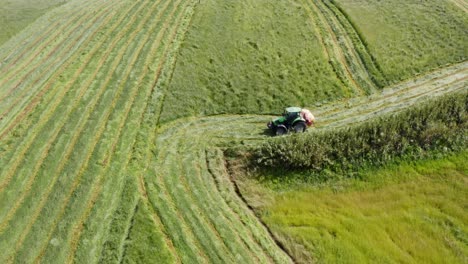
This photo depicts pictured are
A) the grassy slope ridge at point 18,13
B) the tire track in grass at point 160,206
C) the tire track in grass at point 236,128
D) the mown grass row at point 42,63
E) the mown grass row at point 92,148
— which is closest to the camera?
the tire track in grass at point 160,206

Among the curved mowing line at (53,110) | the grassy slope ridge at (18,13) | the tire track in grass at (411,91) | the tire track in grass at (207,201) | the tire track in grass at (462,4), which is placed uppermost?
the grassy slope ridge at (18,13)

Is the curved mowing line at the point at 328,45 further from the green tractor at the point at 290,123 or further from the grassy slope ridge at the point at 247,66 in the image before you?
the green tractor at the point at 290,123

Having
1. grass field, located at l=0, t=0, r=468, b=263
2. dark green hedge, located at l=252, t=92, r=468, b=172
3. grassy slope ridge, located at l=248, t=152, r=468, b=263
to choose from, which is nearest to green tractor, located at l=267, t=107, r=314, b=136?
grass field, located at l=0, t=0, r=468, b=263

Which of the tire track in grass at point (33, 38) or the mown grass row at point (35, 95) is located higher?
the tire track in grass at point (33, 38)

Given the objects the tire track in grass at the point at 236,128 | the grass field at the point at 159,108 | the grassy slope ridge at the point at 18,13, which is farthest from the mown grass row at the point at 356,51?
the grassy slope ridge at the point at 18,13

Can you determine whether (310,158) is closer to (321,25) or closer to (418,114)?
(418,114)

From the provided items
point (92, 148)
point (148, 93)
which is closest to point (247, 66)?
point (148, 93)

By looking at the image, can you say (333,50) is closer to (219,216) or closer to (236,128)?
(236,128)
